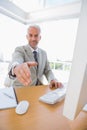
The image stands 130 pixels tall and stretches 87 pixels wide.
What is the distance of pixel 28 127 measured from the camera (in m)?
0.61

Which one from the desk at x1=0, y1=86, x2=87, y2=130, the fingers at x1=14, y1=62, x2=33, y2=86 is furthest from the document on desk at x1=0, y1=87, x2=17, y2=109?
the fingers at x1=14, y1=62, x2=33, y2=86

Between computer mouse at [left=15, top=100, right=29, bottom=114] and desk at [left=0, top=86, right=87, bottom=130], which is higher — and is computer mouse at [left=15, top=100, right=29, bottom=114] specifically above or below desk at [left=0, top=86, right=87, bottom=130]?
above

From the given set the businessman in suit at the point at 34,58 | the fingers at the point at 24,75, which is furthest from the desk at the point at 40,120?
the businessman in suit at the point at 34,58

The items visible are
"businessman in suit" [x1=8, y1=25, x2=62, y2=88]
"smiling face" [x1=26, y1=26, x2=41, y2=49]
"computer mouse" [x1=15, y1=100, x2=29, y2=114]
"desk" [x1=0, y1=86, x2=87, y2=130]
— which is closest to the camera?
"desk" [x1=0, y1=86, x2=87, y2=130]

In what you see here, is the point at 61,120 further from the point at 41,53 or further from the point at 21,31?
the point at 21,31

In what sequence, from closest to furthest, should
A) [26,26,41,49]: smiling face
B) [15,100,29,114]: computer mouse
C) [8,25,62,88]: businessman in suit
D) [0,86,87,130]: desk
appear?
1. [0,86,87,130]: desk
2. [15,100,29,114]: computer mouse
3. [8,25,62,88]: businessman in suit
4. [26,26,41,49]: smiling face

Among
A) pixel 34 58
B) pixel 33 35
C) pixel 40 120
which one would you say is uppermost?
pixel 33 35

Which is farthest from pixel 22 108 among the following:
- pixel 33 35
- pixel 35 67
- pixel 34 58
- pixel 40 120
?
pixel 33 35

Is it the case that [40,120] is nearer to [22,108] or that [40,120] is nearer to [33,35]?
[22,108]

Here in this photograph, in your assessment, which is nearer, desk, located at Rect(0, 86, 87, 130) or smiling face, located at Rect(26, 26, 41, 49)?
desk, located at Rect(0, 86, 87, 130)

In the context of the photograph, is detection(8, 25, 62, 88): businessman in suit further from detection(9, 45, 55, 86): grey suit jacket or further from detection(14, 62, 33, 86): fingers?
detection(14, 62, 33, 86): fingers

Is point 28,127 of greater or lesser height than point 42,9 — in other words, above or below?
below

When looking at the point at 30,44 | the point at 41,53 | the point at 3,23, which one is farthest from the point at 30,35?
the point at 3,23

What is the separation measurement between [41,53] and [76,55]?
1435 millimetres
